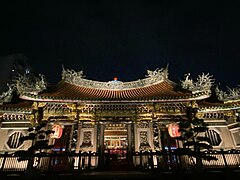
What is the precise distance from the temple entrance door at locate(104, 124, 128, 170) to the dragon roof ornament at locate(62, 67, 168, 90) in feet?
13.5

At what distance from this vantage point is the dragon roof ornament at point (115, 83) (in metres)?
16.4

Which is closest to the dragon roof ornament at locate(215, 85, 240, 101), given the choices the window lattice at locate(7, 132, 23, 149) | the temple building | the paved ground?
the temple building

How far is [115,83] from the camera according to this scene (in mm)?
17031

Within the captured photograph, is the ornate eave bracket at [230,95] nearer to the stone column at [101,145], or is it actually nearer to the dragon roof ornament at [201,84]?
the dragon roof ornament at [201,84]

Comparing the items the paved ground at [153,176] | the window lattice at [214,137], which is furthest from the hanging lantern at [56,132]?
the window lattice at [214,137]

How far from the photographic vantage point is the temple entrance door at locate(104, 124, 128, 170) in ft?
38.8

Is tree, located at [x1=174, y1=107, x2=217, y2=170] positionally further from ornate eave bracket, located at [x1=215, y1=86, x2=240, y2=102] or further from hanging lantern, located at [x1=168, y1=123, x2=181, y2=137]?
ornate eave bracket, located at [x1=215, y1=86, x2=240, y2=102]

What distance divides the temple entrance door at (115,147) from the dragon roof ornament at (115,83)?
412cm

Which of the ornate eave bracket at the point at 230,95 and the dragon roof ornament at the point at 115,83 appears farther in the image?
the dragon roof ornament at the point at 115,83

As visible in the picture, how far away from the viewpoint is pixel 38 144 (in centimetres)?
932

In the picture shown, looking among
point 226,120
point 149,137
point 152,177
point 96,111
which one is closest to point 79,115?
point 96,111

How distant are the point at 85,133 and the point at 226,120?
1126 cm

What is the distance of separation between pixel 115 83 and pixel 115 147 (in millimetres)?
6038

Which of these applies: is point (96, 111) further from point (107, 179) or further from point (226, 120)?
point (226, 120)
